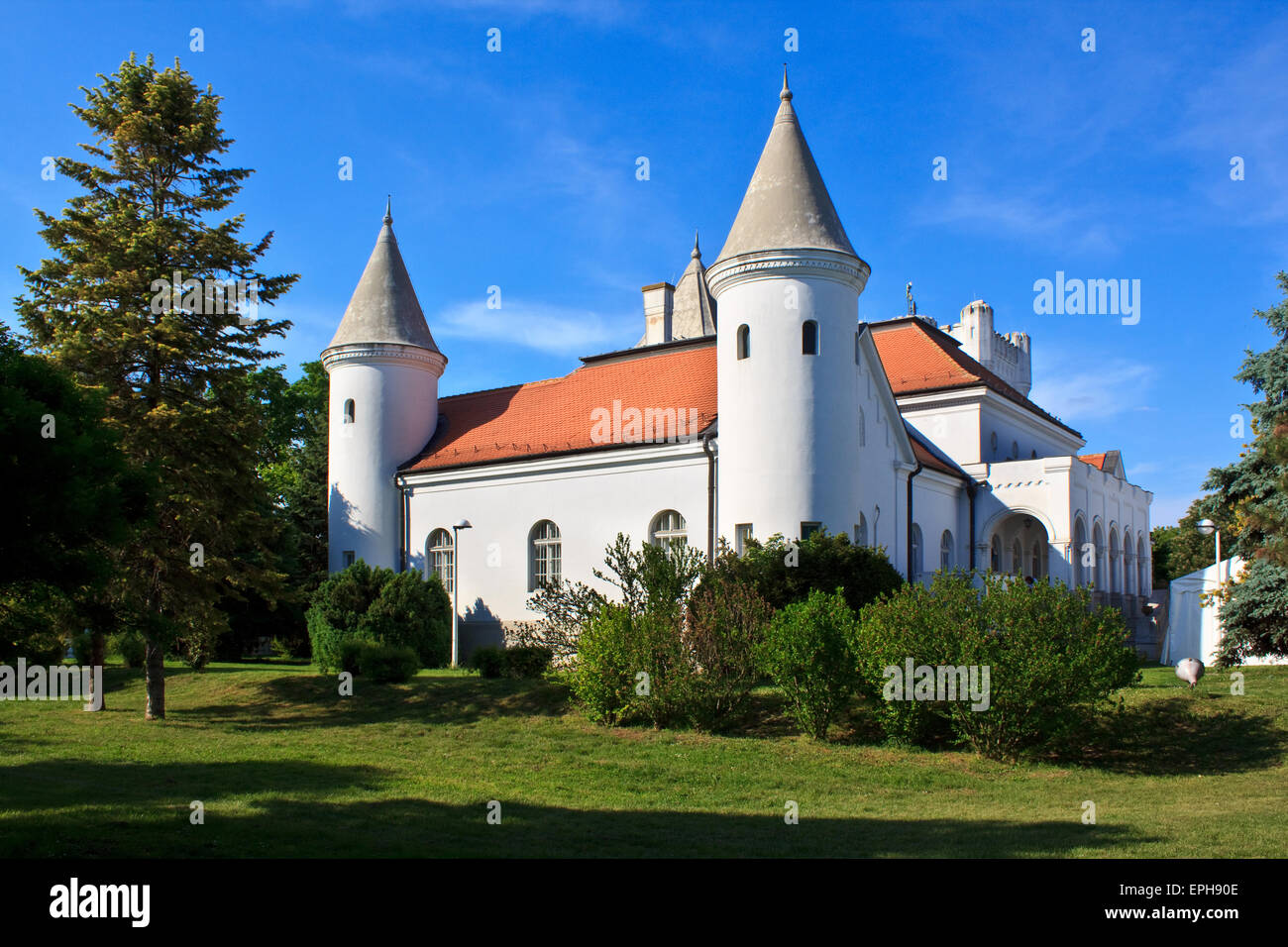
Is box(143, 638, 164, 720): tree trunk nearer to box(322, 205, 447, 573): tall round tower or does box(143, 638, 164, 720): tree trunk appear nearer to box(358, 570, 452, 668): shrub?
box(358, 570, 452, 668): shrub

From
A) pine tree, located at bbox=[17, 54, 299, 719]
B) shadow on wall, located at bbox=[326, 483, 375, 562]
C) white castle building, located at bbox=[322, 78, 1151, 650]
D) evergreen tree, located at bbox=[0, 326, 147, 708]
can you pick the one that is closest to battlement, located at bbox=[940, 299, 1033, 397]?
white castle building, located at bbox=[322, 78, 1151, 650]

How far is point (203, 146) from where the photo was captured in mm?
20031

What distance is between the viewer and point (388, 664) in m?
21.8

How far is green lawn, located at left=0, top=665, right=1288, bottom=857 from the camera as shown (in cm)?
893

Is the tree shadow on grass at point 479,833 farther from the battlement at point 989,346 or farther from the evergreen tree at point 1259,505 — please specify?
the battlement at point 989,346

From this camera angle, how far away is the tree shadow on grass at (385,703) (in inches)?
736

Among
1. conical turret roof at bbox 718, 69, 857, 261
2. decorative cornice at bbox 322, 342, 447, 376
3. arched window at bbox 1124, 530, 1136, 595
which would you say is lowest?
arched window at bbox 1124, 530, 1136, 595

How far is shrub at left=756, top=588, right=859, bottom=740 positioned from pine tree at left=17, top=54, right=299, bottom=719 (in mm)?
10951

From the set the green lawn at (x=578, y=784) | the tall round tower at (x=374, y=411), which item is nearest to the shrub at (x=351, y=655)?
the green lawn at (x=578, y=784)

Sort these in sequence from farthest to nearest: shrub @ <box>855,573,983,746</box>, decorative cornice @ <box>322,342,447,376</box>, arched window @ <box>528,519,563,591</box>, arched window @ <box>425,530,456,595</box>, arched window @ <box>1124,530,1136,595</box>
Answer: arched window @ <box>1124,530,1136,595</box>
decorative cornice @ <box>322,342,447,376</box>
arched window @ <box>425,530,456,595</box>
arched window @ <box>528,519,563,591</box>
shrub @ <box>855,573,983,746</box>

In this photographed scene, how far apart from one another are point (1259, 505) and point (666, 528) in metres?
13.2

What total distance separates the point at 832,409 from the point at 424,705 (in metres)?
11.0

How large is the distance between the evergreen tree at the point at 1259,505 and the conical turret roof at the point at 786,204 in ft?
30.2

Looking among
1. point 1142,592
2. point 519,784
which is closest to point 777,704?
point 519,784
